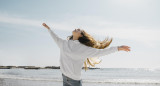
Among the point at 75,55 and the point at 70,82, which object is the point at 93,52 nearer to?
the point at 75,55

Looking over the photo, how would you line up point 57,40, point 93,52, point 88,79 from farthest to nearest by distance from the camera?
point 88,79 → point 57,40 → point 93,52

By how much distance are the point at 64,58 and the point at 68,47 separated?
6.1 inches

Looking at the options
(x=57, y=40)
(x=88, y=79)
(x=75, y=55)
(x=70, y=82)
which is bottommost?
(x=88, y=79)

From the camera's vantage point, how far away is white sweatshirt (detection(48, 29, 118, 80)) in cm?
298

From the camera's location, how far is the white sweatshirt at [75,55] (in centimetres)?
298

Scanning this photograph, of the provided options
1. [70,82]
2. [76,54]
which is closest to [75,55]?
[76,54]

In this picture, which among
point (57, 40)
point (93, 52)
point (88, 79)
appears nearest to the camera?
point (93, 52)

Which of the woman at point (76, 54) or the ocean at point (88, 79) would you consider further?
the ocean at point (88, 79)

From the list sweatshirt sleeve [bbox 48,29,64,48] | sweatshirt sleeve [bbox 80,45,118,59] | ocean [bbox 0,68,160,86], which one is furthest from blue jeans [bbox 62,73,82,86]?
ocean [bbox 0,68,160,86]

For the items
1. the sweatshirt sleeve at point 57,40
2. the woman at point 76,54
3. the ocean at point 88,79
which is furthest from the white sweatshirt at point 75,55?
the ocean at point 88,79

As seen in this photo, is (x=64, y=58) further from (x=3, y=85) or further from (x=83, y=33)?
(x=3, y=85)

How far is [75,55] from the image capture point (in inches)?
118

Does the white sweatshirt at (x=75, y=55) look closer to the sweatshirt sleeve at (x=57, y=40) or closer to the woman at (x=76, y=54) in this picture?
the woman at (x=76, y=54)

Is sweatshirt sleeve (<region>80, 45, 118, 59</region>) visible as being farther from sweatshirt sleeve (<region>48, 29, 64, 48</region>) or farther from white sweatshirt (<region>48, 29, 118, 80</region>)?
sweatshirt sleeve (<region>48, 29, 64, 48</region>)
